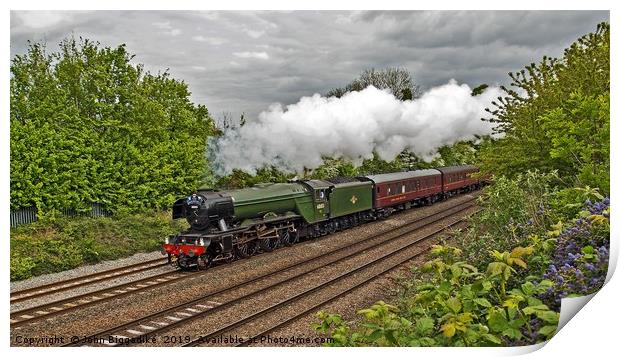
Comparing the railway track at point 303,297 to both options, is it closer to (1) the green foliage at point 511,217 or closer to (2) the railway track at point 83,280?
(1) the green foliage at point 511,217

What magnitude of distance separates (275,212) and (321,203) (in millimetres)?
2049

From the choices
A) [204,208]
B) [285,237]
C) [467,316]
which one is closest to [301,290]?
[204,208]

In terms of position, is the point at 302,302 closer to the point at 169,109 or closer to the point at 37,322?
the point at 37,322

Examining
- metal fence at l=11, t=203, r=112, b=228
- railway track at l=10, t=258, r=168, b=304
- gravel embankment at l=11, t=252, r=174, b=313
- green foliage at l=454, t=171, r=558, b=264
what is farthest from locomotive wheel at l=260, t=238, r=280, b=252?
green foliage at l=454, t=171, r=558, b=264

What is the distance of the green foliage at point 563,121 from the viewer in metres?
7.89

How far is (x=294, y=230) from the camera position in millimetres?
14680

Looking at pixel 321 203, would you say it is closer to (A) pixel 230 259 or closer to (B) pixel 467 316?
(A) pixel 230 259

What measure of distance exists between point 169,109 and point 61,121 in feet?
7.63

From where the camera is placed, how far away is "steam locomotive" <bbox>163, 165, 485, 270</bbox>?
11.9m

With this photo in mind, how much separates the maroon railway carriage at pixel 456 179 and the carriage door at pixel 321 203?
29.6ft

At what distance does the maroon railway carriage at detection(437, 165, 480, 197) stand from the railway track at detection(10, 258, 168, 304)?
1478 cm

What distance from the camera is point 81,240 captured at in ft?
38.0

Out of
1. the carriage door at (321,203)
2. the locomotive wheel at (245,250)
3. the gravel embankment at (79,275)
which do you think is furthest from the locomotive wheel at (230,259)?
the carriage door at (321,203)

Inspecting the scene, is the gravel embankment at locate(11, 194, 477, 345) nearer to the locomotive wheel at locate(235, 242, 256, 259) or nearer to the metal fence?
the locomotive wheel at locate(235, 242, 256, 259)
